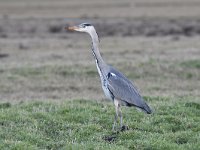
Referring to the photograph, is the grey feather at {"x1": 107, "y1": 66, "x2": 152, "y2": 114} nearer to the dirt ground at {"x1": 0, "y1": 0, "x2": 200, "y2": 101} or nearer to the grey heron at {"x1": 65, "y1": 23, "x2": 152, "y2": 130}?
the grey heron at {"x1": 65, "y1": 23, "x2": 152, "y2": 130}

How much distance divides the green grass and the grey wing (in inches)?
19.2

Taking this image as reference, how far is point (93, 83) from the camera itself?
17234mm

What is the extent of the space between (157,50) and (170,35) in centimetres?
739

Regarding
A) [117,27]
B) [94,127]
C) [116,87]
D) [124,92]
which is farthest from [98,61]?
[117,27]

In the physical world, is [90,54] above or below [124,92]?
below

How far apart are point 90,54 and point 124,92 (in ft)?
44.7

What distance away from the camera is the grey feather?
984cm

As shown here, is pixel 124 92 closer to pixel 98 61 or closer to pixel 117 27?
pixel 98 61

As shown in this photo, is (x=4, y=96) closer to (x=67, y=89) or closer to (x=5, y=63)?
(x=67, y=89)

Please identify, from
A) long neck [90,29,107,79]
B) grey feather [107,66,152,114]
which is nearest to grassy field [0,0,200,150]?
grey feather [107,66,152,114]

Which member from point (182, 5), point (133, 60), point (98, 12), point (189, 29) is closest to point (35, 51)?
point (133, 60)

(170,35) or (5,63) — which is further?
(170,35)

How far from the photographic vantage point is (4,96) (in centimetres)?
1566

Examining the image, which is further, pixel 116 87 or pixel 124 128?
pixel 124 128
